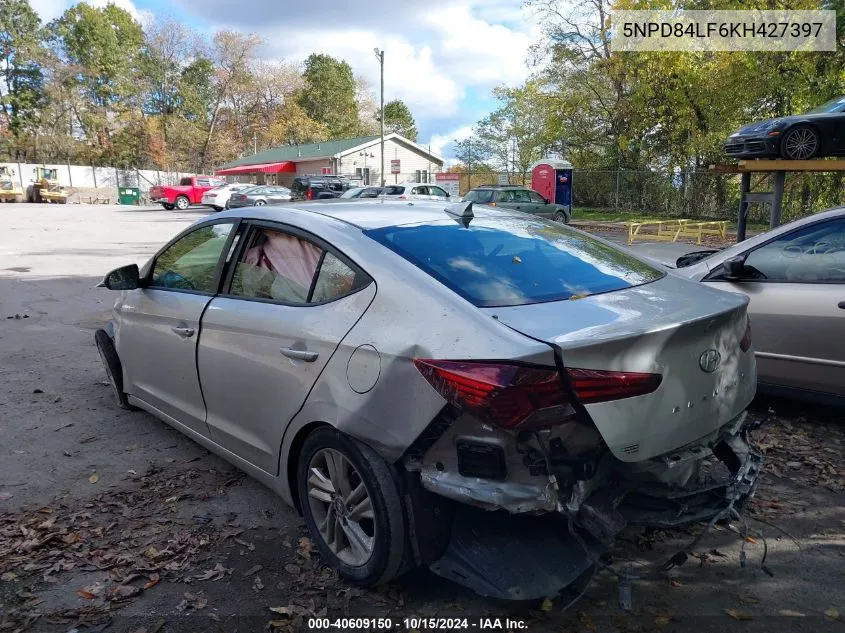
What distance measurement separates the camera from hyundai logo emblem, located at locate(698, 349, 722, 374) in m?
2.54

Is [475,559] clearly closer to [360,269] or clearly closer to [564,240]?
[360,269]

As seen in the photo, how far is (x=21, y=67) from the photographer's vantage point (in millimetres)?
60531

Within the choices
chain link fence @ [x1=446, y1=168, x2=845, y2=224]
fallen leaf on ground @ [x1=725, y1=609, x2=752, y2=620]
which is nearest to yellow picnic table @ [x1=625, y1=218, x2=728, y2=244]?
chain link fence @ [x1=446, y1=168, x2=845, y2=224]

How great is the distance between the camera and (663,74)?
2589 cm

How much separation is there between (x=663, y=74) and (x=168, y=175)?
146 feet

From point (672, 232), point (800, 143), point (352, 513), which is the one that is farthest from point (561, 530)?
point (672, 232)

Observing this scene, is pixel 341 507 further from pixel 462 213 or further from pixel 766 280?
pixel 766 280

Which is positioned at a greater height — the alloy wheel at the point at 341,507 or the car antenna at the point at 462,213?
the car antenna at the point at 462,213

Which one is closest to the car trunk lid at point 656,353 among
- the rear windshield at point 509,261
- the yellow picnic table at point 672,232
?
the rear windshield at point 509,261

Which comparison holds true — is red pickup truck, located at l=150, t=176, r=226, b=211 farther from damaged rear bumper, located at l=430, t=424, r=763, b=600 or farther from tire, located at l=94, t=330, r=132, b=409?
damaged rear bumper, located at l=430, t=424, r=763, b=600

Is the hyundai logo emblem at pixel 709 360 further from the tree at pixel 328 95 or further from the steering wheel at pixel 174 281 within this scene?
the tree at pixel 328 95

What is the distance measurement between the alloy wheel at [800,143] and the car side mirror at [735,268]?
6998 millimetres

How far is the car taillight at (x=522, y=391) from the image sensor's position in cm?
217

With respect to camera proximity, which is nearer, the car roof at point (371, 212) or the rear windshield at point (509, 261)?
the rear windshield at point (509, 261)
